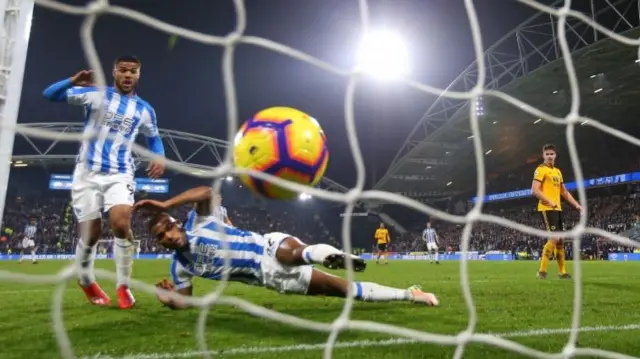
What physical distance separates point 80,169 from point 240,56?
3204cm

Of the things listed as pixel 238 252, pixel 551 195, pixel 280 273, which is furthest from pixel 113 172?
pixel 551 195

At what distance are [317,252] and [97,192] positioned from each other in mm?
1701

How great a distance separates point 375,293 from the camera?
3908mm

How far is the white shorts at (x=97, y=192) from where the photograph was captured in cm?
367

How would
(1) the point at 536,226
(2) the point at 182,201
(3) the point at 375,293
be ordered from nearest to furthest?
(2) the point at 182,201, (3) the point at 375,293, (1) the point at 536,226

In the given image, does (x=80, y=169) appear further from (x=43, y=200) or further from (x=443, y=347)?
(x=43, y=200)

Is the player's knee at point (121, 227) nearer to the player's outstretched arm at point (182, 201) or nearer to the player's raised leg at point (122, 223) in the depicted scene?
the player's raised leg at point (122, 223)

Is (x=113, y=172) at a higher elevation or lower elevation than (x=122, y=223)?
higher

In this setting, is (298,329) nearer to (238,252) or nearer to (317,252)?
(317,252)

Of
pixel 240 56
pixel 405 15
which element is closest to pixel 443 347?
pixel 405 15

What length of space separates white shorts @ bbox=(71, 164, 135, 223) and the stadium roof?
1512 centimetres

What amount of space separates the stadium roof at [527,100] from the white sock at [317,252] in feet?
49.4

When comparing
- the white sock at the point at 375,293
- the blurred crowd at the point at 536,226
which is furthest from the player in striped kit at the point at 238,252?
the blurred crowd at the point at 536,226

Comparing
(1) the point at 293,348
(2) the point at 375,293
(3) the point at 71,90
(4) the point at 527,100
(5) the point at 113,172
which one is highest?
(4) the point at 527,100
